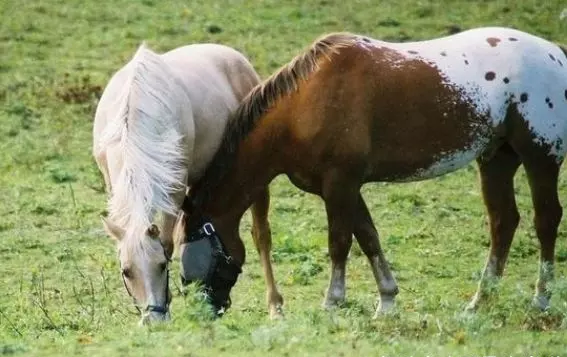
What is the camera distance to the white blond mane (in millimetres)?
8133

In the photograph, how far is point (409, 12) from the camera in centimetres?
1998

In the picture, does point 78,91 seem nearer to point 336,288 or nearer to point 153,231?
point 336,288

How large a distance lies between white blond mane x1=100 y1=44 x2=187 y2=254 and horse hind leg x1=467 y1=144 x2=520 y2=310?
2.30 metres

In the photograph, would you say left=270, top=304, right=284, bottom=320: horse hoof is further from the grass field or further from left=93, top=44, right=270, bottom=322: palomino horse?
left=93, top=44, right=270, bottom=322: palomino horse

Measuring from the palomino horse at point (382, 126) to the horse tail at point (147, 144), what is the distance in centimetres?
58

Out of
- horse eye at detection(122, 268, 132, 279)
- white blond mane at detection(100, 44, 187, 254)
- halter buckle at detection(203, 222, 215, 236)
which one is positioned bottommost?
halter buckle at detection(203, 222, 215, 236)

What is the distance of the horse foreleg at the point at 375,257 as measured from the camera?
9484 mm

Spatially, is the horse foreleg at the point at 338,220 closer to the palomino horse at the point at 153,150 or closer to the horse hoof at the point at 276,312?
the horse hoof at the point at 276,312

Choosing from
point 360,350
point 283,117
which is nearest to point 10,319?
point 283,117

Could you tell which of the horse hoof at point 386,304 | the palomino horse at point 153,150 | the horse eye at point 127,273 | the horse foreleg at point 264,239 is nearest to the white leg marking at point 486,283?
the horse hoof at point 386,304

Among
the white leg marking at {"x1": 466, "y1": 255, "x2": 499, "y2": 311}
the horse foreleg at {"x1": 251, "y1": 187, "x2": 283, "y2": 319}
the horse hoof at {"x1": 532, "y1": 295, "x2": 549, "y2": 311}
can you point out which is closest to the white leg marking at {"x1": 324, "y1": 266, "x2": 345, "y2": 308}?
the horse foreleg at {"x1": 251, "y1": 187, "x2": 283, "y2": 319}

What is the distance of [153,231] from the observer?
8102 mm

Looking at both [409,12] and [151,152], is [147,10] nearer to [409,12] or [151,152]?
[409,12]

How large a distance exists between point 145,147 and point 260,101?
3.66 feet
